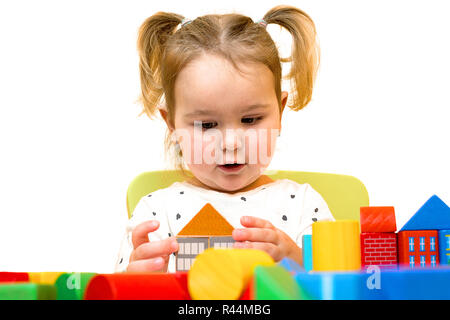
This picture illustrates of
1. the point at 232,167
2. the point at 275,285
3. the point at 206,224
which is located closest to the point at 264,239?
the point at 206,224

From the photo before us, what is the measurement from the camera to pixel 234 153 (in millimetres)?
1056

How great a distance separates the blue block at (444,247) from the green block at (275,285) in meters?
0.28

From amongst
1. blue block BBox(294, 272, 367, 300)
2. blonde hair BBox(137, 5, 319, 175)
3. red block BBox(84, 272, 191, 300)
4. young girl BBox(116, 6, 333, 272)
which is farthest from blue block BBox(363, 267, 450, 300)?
blonde hair BBox(137, 5, 319, 175)

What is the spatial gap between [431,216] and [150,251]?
15.5 inches

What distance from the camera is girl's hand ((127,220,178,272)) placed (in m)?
0.79

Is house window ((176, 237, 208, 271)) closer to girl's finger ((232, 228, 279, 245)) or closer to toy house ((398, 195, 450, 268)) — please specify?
girl's finger ((232, 228, 279, 245))

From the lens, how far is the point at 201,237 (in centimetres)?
86

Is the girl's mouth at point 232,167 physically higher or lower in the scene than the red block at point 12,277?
A: higher

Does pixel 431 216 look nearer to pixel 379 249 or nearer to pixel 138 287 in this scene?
pixel 379 249

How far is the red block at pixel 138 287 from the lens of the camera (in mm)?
413

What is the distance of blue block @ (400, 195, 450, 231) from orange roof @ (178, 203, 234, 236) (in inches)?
13.3

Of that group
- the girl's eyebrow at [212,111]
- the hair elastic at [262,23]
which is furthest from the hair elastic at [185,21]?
the girl's eyebrow at [212,111]

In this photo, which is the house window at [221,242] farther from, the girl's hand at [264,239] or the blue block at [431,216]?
the blue block at [431,216]
